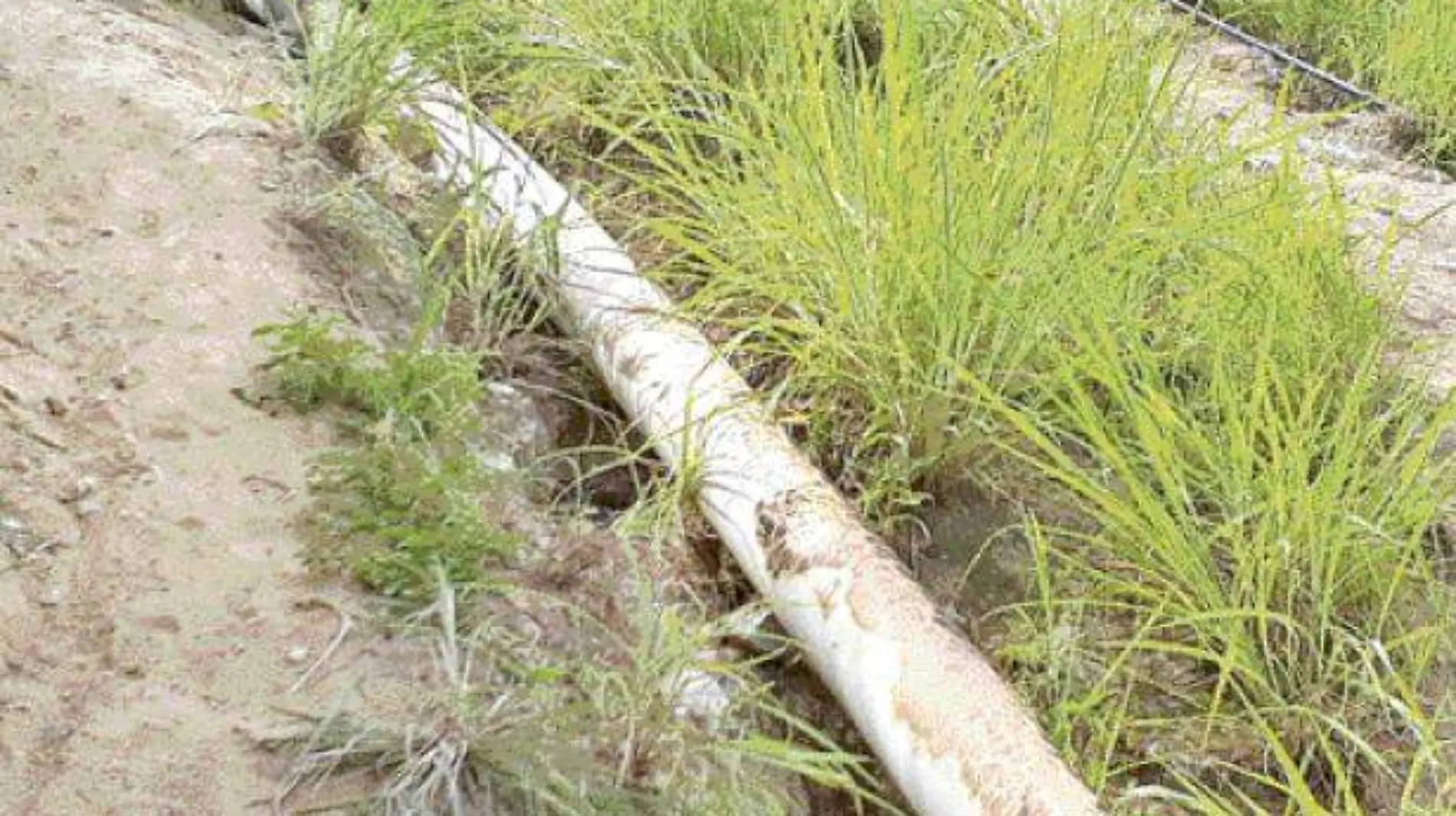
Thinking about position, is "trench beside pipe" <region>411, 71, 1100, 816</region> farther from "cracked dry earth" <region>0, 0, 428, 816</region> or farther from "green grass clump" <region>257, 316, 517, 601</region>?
"cracked dry earth" <region>0, 0, 428, 816</region>

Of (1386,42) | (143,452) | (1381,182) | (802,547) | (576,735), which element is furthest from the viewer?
(1386,42)

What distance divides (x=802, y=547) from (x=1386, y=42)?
2954 mm

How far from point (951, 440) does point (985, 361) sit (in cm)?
13

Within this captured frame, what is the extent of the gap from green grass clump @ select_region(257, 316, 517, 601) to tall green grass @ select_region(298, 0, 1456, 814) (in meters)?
0.49

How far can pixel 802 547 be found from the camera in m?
2.11

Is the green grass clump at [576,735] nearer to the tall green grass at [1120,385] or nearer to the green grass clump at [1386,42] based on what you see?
the tall green grass at [1120,385]

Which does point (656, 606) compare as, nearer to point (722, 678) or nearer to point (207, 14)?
point (722, 678)

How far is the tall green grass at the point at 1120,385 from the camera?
197 centimetres

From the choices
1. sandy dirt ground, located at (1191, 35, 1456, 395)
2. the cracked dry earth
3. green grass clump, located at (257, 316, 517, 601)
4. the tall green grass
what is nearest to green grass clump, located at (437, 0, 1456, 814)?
the tall green grass

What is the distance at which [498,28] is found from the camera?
10.9 feet

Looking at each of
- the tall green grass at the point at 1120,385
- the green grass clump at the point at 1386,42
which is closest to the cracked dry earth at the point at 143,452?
the tall green grass at the point at 1120,385

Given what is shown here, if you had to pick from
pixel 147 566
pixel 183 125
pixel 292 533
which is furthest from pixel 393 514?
A: pixel 183 125

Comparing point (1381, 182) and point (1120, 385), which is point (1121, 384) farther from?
point (1381, 182)

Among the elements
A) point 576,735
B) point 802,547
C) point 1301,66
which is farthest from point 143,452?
point 1301,66
